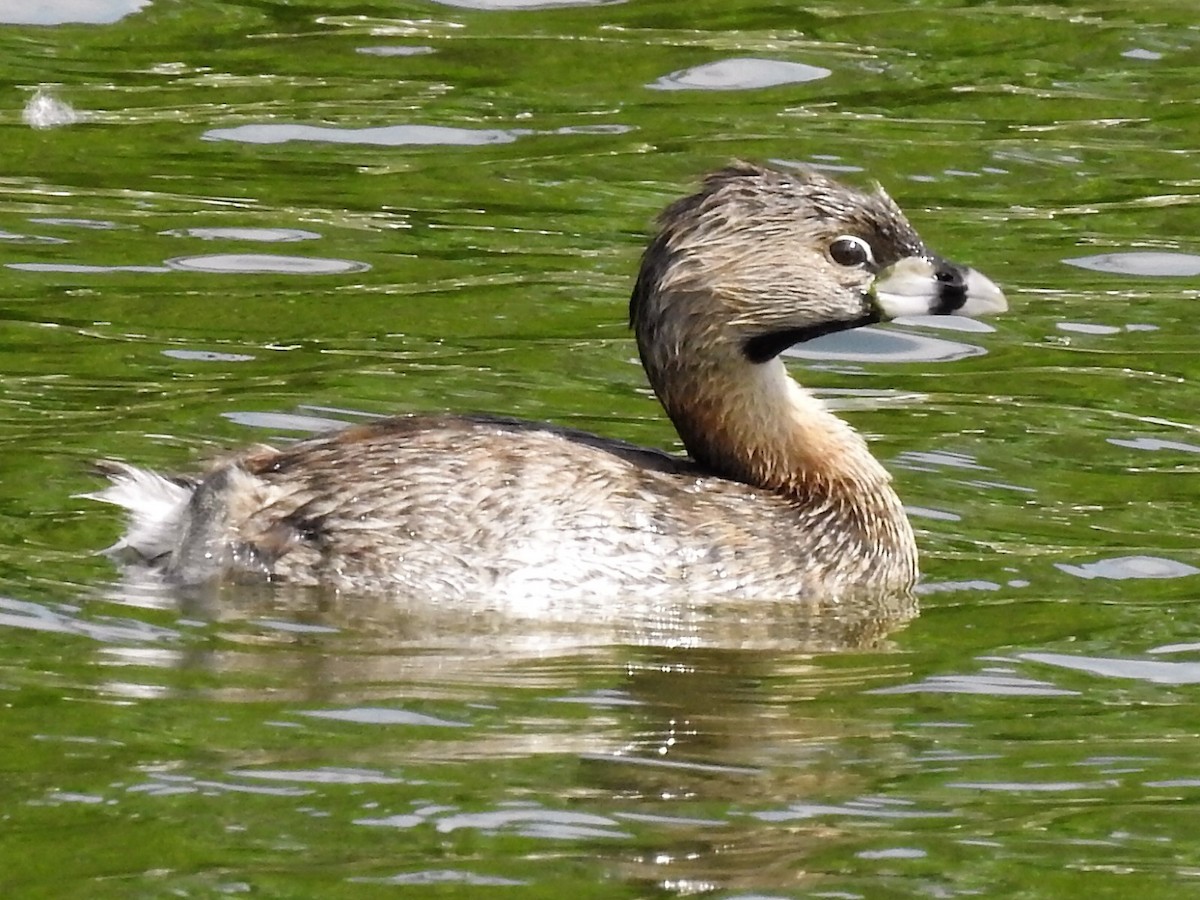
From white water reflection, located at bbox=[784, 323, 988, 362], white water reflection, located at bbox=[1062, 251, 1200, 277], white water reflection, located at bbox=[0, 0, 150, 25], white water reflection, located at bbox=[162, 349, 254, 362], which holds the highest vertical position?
white water reflection, located at bbox=[0, 0, 150, 25]

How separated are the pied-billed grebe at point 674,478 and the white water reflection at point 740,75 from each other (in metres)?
5.43

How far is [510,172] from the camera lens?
535 inches

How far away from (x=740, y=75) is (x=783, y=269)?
19.6ft

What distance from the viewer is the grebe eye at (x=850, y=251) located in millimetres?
9234

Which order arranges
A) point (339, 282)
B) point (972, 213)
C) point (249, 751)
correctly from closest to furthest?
point (249, 751) → point (339, 282) → point (972, 213)

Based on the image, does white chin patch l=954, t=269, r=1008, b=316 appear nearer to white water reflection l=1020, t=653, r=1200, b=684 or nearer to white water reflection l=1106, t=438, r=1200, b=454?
white water reflection l=1020, t=653, r=1200, b=684

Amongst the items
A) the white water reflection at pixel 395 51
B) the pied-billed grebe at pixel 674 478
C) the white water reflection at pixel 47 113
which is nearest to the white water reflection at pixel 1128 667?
the pied-billed grebe at pixel 674 478

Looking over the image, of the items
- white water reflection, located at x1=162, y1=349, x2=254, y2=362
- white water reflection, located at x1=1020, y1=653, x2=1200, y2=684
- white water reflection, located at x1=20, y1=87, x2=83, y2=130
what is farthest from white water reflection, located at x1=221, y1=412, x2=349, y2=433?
white water reflection, located at x1=20, y1=87, x2=83, y2=130

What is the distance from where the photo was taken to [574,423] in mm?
10688

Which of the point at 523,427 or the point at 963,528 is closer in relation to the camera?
the point at 523,427

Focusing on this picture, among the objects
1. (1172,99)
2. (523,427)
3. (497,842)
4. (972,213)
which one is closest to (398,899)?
(497,842)

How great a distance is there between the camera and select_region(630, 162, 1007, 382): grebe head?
30.2ft

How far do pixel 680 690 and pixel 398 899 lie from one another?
71.6 inches

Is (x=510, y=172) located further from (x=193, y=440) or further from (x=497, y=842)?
(x=497, y=842)
